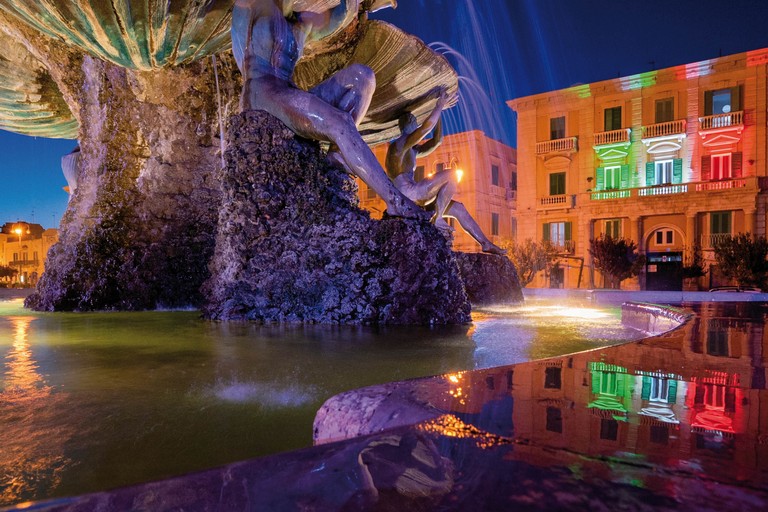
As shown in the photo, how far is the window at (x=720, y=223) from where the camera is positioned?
81.3ft

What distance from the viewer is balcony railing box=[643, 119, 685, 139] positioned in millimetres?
26203

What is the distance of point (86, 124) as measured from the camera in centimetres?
833

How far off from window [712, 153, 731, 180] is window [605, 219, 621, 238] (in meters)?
4.93

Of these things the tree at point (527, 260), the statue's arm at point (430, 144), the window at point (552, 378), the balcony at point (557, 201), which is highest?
the balcony at point (557, 201)

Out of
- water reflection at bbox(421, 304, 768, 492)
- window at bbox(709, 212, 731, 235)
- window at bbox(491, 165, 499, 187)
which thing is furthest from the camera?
window at bbox(491, 165, 499, 187)

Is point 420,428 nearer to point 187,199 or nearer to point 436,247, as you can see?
point 436,247

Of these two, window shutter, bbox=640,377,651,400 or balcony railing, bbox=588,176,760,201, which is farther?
balcony railing, bbox=588,176,760,201

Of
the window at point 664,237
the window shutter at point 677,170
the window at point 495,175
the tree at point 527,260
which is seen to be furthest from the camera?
the window at point 495,175

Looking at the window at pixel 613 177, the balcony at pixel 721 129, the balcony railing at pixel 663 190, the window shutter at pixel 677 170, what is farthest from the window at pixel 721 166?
the window at pixel 613 177

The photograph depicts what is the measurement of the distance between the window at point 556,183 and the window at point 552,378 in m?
29.8

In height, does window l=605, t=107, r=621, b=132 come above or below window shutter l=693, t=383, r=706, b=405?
above

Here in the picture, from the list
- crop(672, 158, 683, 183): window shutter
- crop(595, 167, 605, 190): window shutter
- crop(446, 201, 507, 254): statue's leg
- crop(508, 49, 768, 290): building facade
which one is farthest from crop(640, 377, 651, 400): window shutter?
crop(595, 167, 605, 190): window shutter

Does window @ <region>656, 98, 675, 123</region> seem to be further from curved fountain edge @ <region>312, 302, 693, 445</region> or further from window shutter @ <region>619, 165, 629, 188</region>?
curved fountain edge @ <region>312, 302, 693, 445</region>

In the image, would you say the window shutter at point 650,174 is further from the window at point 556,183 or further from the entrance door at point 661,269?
the window at point 556,183
